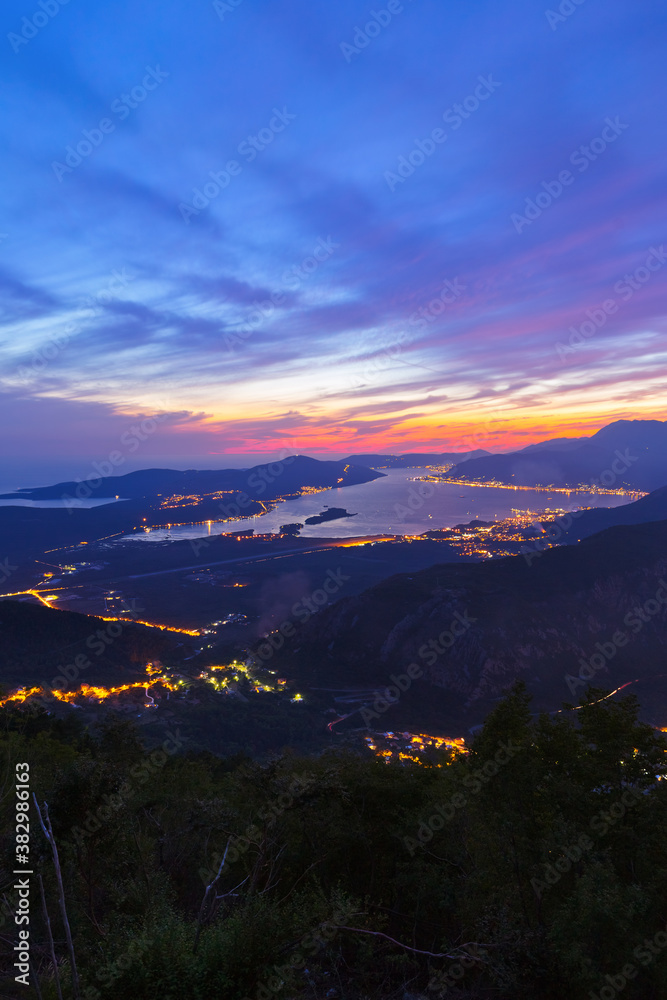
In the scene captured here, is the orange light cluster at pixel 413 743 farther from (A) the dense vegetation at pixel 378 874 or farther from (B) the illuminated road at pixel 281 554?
(B) the illuminated road at pixel 281 554

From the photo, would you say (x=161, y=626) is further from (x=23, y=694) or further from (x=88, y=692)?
(x=23, y=694)

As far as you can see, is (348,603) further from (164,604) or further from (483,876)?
(483,876)

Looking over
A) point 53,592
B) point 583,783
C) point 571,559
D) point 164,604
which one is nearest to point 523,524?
point 571,559

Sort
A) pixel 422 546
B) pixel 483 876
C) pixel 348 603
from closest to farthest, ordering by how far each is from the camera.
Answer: pixel 483 876
pixel 348 603
pixel 422 546

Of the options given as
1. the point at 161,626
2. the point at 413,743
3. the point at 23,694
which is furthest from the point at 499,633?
the point at 161,626

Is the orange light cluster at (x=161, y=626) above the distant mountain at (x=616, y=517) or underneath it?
underneath

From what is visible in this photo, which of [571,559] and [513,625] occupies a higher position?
[571,559]

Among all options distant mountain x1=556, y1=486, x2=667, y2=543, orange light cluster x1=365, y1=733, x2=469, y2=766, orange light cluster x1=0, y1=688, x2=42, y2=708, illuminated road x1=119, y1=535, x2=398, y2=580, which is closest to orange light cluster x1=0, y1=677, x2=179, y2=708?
orange light cluster x1=0, y1=688, x2=42, y2=708

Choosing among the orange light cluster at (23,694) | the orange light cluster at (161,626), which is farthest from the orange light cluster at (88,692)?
the orange light cluster at (161,626)

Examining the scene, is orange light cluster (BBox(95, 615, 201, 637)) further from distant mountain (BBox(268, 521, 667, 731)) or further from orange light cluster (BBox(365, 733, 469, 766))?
orange light cluster (BBox(365, 733, 469, 766))
